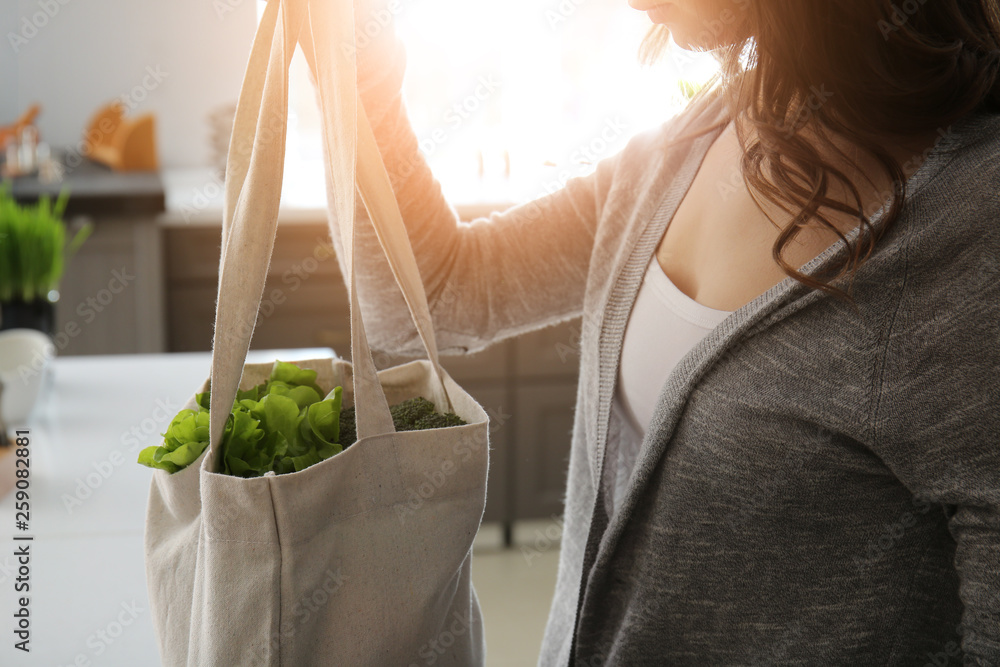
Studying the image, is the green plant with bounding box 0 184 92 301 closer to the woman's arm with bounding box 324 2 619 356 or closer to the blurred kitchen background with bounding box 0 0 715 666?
the blurred kitchen background with bounding box 0 0 715 666

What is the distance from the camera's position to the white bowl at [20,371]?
3.69 feet

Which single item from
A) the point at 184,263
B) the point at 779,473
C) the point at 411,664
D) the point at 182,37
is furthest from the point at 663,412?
the point at 182,37

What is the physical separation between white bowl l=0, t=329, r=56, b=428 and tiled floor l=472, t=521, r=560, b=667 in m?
1.14

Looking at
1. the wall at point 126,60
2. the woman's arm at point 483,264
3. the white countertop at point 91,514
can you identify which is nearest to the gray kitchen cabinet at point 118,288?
the white countertop at point 91,514

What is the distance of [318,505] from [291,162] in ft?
8.11

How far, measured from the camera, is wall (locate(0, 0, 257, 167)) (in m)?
2.82

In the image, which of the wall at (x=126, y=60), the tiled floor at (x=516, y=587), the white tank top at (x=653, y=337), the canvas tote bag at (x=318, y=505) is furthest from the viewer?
the wall at (x=126, y=60)

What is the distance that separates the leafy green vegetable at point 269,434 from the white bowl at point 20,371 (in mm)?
768

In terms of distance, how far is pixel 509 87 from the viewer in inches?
108

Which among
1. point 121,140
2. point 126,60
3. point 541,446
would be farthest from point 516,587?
point 126,60

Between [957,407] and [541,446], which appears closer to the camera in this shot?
[957,407]

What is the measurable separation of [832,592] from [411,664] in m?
0.28

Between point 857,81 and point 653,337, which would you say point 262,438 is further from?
point 857,81

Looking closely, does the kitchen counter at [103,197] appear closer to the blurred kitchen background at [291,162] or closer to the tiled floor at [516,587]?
the blurred kitchen background at [291,162]
